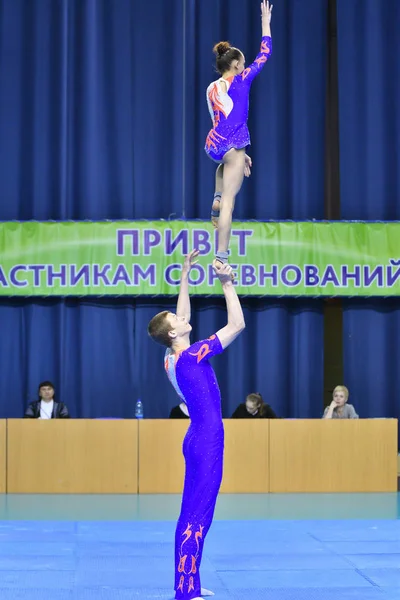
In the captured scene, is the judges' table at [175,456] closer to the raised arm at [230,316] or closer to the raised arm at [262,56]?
the raised arm at [230,316]

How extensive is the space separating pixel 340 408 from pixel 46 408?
3202mm

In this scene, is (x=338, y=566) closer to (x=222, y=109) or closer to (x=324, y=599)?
(x=324, y=599)

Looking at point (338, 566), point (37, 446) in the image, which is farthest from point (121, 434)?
point (338, 566)

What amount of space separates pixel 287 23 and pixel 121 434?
18.7 ft

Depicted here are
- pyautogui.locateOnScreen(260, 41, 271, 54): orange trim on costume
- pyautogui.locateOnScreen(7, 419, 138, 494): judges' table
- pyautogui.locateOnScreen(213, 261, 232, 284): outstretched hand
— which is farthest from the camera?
pyautogui.locateOnScreen(7, 419, 138, 494): judges' table

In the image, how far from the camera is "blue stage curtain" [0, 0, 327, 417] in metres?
12.7

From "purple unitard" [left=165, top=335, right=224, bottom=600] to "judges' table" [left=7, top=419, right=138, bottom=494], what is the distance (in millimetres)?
5209

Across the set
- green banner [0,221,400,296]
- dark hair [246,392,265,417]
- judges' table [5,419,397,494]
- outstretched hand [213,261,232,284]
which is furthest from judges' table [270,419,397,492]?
outstretched hand [213,261,232,284]

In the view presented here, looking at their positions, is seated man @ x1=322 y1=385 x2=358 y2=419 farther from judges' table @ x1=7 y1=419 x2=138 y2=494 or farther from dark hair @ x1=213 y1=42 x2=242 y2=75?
dark hair @ x1=213 y1=42 x2=242 y2=75

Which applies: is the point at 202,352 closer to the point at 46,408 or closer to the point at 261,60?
the point at 261,60

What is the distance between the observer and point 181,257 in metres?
12.1

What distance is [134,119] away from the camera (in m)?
12.9

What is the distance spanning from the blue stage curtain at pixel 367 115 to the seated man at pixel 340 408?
256 centimetres

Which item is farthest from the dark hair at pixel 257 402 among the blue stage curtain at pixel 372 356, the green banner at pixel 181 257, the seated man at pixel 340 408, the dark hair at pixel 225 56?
the dark hair at pixel 225 56
